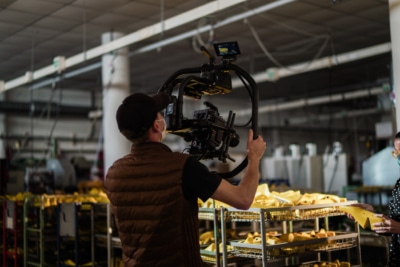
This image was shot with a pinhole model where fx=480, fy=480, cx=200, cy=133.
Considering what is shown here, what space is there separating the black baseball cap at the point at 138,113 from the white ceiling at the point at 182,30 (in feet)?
9.87

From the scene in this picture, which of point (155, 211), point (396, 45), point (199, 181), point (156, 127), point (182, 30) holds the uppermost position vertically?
point (182, 30)

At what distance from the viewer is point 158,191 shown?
1886 mm

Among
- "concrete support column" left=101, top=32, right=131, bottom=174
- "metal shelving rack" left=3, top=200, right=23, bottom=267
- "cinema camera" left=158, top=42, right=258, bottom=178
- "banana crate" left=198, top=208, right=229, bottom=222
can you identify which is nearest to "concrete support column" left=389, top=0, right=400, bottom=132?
"banana crate" left=198, top=208, right=229, bottom=222

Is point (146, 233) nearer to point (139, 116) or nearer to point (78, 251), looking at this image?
point (139, 116)

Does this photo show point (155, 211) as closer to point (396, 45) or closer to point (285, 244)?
point (285, 244)

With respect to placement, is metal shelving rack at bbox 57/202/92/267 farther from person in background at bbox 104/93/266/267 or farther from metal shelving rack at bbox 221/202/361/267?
person in background at bbox 104/93/266/267

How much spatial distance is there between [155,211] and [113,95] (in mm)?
5668

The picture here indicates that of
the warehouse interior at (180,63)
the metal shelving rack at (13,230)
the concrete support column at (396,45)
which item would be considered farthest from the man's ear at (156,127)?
the metal shelving rack at (13,230)

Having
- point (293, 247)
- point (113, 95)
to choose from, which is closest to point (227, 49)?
point (293, 247)

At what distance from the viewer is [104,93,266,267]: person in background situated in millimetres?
1866

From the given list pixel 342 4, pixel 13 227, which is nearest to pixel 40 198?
pixel 13 227

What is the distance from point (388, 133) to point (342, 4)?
2421 mm

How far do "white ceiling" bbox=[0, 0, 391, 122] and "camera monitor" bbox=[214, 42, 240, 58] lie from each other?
263 cm

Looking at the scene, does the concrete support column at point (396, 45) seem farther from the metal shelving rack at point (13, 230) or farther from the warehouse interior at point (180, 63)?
the metal shelving rack at point (13, 230)
